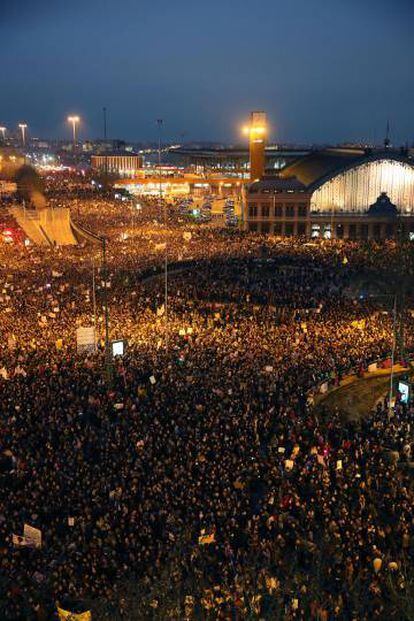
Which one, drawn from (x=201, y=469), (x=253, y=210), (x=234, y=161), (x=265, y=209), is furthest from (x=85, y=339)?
(x=234, y=161)

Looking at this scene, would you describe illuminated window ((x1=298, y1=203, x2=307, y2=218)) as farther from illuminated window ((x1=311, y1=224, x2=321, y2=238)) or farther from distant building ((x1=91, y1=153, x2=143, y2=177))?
distant building ((x1=91, y1=153, x2=143, y2=177))

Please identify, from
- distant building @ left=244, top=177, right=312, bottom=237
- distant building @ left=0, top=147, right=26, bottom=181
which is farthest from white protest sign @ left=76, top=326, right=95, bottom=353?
distant building @ left=0, top=147, right=26, bottom=181

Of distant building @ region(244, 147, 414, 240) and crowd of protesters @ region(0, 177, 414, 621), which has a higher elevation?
distant building @ region(244, 147, 414, 240)

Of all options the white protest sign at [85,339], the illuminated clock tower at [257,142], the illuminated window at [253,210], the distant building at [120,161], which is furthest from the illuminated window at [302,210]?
the distant building at [120,161]

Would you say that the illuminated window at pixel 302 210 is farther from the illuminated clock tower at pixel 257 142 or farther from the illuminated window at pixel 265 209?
the illuminated clock tower at pixel 257 142

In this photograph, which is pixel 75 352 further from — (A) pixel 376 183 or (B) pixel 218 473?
(A) pixel 376 183

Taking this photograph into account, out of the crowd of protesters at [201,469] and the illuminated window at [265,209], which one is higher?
the illuminated window at [265,209]

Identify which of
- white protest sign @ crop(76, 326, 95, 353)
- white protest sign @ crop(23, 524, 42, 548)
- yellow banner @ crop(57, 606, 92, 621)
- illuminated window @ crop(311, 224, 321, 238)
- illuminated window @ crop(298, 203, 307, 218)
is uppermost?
illuminated window @ crop(298, 203, 307, 218)
